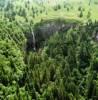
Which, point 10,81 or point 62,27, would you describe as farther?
point 62,27

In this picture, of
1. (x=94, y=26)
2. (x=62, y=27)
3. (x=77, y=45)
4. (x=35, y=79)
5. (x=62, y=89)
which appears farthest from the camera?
(x=62, y=27)

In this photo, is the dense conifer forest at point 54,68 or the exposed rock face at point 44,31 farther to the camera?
the exposed rock face at point 44,31

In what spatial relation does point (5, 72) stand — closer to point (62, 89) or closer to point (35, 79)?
point (35, 79)

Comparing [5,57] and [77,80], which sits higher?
[5,57]

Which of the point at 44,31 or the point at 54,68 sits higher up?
the point at 44,31

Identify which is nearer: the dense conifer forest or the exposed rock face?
the dense conifer forest

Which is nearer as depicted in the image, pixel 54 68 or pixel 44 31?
pixel 54 68

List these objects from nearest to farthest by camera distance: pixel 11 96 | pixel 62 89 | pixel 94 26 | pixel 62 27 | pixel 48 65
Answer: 1. pixel 11 96
2. pixel 62 89
3. pixel 48 65
4. pixel 94 26
5. pixel 62 27

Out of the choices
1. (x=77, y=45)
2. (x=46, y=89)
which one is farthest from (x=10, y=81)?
(x=77, y=45)
